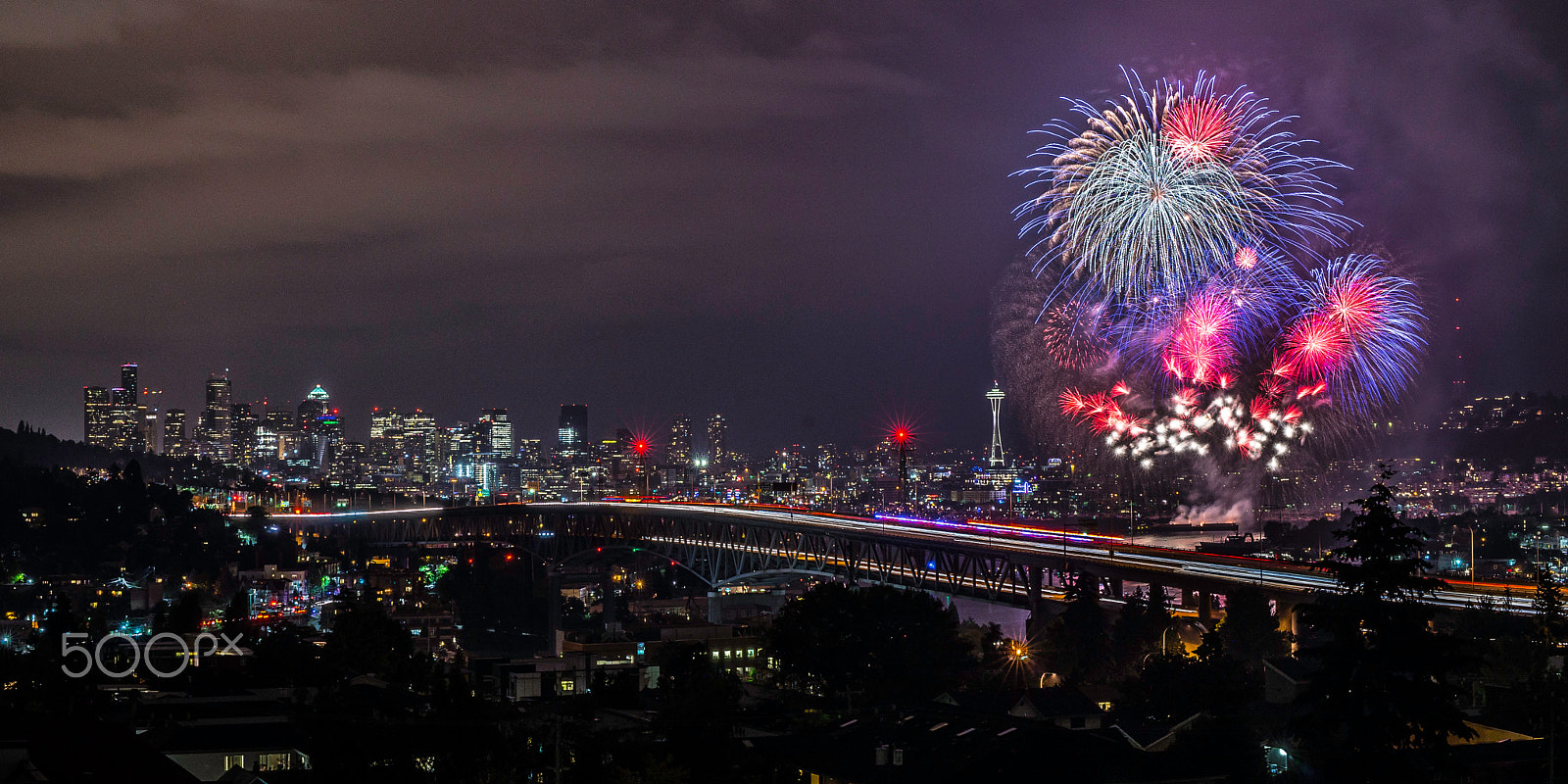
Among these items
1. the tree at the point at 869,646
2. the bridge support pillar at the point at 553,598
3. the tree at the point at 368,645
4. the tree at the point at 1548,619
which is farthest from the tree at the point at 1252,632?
the bridge support pillar at the point at 553,598

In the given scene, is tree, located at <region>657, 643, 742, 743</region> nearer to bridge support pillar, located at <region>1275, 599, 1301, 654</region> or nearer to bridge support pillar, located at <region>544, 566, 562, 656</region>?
bridge support pillar, located at <region>1275, 599, 1301, 654</region>

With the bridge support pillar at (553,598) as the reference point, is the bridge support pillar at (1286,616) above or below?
above

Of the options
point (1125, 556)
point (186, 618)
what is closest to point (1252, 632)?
point (1125, 556)

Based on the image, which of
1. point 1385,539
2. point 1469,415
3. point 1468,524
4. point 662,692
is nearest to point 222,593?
point 662,692

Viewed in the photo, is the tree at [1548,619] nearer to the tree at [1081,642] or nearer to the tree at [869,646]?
the tree at [1081,642]

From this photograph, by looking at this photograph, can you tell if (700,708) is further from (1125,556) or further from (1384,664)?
(1125,556)

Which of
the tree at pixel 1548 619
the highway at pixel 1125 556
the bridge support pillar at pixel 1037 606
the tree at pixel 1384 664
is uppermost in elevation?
the tree at pixel 1384 664

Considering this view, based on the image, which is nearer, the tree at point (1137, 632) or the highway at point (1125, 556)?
the highway at point (1125, 556)

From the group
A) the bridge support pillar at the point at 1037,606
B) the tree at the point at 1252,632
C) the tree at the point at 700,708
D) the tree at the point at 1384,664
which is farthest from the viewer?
the bridge support pillar at the point at 1037,606

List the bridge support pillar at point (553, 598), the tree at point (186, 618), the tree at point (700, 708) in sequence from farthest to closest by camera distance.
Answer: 1. the bridge support pillar at point (553, 598)
2. the tree at point (186, 618)
3. the tree at point (700, 708)
